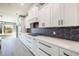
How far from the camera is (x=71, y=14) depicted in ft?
5.88

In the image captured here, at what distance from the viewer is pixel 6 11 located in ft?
10.8

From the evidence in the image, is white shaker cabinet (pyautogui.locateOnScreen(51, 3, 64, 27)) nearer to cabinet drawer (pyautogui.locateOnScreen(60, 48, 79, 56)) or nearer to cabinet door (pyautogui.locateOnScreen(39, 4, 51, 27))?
cabinet door (pyautogui.locateOnScreen(39, 4, 51, 27))

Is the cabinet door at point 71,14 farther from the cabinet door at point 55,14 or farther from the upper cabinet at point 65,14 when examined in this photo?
the cabinet door at point 55,14

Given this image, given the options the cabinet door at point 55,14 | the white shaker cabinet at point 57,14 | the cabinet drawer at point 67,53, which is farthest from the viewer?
the cabinet door at point 55,14

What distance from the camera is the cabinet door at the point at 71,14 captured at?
1.67 metres

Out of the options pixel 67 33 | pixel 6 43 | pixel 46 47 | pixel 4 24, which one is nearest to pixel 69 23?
pixel 67 33

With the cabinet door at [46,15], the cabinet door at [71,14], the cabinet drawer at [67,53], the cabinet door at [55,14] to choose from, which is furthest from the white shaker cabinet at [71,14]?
the cabinet door at [46,15]

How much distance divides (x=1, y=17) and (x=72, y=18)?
2.42m

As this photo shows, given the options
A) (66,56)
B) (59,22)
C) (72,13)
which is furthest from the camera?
(59,22)

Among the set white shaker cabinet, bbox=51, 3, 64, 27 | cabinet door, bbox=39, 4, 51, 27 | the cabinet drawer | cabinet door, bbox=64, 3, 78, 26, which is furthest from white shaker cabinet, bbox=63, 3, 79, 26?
cabinet door, bbox=39, 4, 51, 27

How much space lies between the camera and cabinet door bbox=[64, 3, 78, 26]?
1.67 metres

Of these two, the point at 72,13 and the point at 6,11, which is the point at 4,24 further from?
the point at 72,13

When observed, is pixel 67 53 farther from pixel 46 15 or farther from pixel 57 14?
pixel 46 15

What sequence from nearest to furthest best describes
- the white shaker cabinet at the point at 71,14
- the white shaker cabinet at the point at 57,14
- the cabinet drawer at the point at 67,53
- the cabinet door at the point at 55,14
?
the cabinet drawer at the point at 67,53 < the white shaker cabinet at the point at 71,14 < the white shaker cabinet at the point at 57,14 < the cabinet door at the point at 55,14
